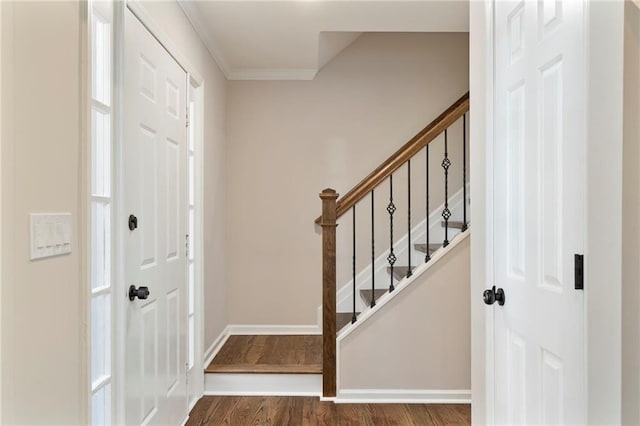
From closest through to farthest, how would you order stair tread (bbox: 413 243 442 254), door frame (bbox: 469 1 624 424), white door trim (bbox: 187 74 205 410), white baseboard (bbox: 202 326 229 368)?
door frame (bbox: 469 1 624 424)
white door trim (bbox: 187 74 205 410)
white baseboard (bbox: 202 326 229 368)
stair tread (bbox: 413 243 442 254)

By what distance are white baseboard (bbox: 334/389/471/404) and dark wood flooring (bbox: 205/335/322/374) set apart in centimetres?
27

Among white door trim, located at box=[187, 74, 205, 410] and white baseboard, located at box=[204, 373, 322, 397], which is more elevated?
white door trim, located at box=[187, 74, 205, 410]

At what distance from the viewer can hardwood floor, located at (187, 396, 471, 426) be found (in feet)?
9.16

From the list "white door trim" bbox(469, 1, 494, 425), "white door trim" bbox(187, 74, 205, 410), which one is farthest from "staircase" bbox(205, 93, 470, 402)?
"white door trim" bbox(469, 1, 494, 425)

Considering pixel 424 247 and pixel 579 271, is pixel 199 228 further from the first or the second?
pixel 579 271

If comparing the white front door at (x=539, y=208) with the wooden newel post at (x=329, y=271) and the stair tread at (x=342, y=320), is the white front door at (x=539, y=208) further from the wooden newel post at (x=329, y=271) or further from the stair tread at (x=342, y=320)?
the stair tread at (x=342, y=320)

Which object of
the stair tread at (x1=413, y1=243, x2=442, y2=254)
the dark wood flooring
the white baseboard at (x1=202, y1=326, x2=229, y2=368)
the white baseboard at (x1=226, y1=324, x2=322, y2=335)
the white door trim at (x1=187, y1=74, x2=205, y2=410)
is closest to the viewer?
the white door trim at (x1=187, y1=74, x2=205, y2=410)

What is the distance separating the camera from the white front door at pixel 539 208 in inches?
47.2

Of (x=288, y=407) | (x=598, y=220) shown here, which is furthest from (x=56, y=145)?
(x=288, y=407)

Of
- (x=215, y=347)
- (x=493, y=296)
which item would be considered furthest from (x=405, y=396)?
(x=493, y=296)

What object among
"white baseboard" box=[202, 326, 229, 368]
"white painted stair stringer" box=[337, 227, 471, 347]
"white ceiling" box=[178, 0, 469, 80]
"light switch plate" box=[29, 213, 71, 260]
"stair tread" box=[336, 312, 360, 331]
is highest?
"white ceiling" box=[178, 0, 469, 80]

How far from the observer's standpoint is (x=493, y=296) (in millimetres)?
1744

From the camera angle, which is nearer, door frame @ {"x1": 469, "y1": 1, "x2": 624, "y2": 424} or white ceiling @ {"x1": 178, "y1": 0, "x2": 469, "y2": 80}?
door frame @ {"x1": 469, "y1": 1, "x2": 624, "y2": 424}

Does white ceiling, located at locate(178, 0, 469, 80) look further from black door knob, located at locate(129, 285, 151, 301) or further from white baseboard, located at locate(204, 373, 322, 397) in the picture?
white baseboard, located at locate(204, 373, 322, 397)
